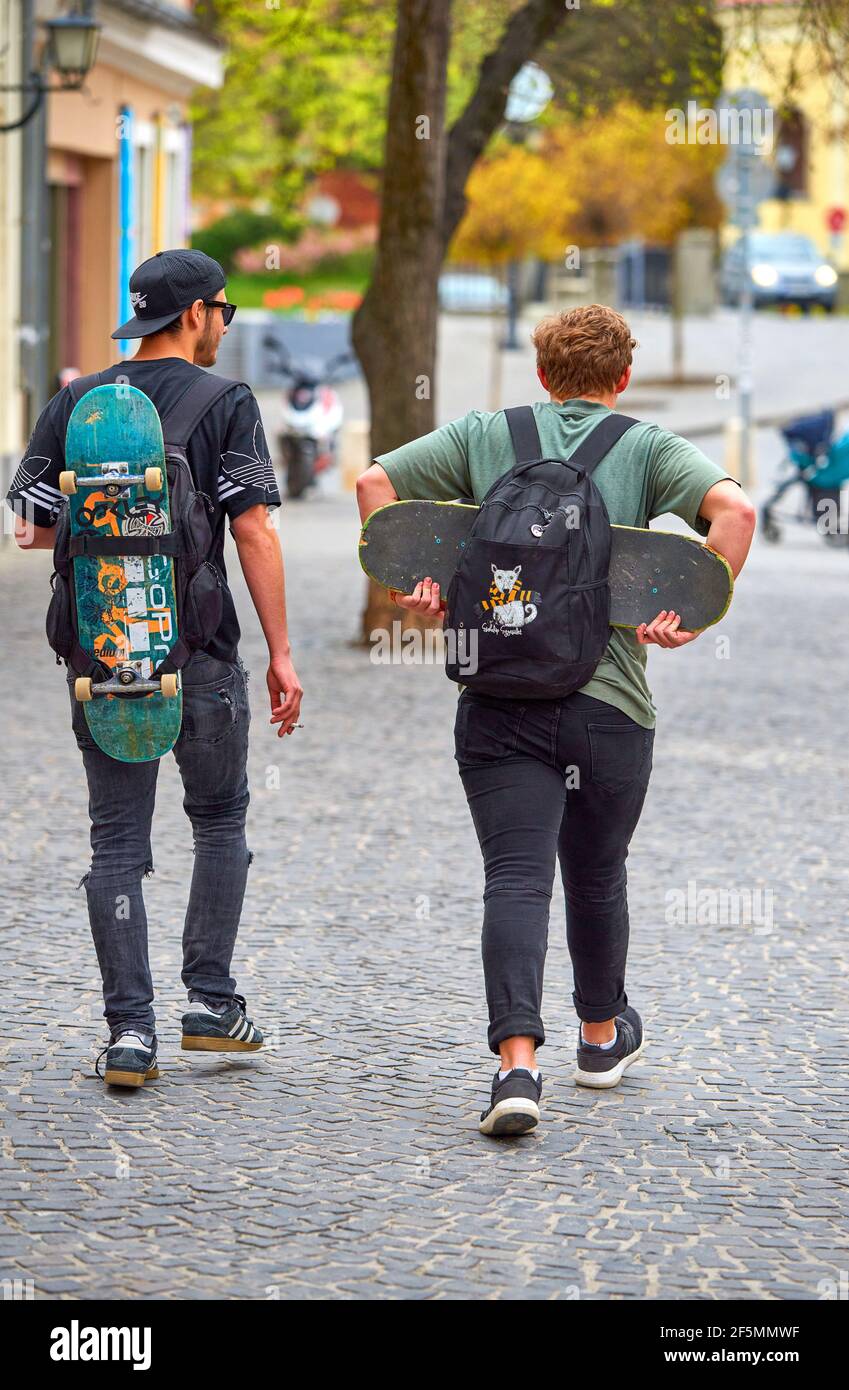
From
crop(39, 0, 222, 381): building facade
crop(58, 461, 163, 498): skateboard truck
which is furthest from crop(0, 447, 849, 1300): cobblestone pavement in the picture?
crop(39, 0, 222, 381): building facade

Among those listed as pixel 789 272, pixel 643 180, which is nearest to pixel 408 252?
pixel 643 180

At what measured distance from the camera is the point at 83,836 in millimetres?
7793

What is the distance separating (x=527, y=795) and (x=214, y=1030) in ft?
3.34

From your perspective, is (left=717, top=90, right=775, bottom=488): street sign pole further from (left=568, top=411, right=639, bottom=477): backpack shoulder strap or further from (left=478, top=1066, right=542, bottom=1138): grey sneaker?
(left=478, top=1066, right=542, bottom=1138): grey sneaker

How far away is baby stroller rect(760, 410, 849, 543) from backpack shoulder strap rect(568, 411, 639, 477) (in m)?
13.9

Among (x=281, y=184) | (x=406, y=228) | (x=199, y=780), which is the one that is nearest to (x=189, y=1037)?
(x=199, y=780)

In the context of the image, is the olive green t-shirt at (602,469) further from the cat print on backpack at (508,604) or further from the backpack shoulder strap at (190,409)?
the backpack shoulder strap at (190,409)

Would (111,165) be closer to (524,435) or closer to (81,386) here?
(81,386)

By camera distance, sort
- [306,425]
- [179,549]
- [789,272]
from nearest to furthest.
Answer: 1. [179,549]
2. [306,425]
3. [789,272]

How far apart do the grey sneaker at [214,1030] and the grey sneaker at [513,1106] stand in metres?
0.77

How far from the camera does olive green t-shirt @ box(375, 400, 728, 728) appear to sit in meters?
4.73

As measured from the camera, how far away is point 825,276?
50.4 metres

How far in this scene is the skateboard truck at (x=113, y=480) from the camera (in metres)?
4.80
